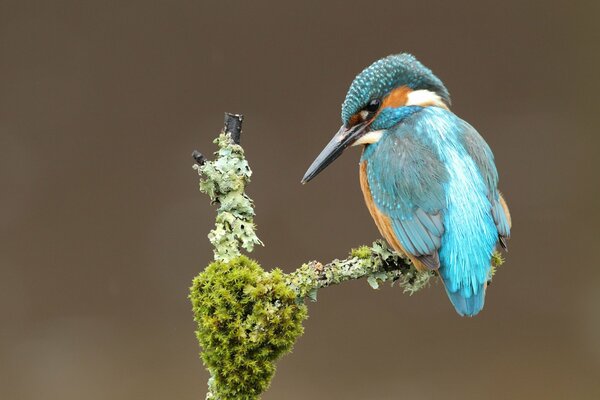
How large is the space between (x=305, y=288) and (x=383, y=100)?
438mm

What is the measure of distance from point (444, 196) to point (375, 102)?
0.22 m

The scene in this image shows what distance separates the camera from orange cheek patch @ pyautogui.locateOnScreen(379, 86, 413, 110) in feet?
4.40

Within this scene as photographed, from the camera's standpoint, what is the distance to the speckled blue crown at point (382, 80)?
131 centimetres

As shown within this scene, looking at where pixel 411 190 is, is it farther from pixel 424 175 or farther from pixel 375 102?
pixel 375 102

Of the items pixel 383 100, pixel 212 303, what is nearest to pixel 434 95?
pixel 383 100

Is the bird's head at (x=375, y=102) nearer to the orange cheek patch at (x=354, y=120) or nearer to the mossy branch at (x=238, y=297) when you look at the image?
the orange cheek patch at (x=354, y=120)

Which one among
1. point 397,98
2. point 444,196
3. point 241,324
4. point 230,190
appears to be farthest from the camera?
point 397,98

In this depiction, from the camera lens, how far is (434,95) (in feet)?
4.65

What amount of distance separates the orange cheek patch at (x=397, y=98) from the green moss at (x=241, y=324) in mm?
466

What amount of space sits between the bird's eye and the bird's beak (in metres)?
0.02

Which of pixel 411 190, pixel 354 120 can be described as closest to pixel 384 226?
pixel 411 190

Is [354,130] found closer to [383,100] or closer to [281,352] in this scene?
[383,100]

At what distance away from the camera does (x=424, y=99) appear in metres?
1.39

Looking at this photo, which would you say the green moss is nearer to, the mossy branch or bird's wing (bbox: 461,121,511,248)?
the mossy branch
